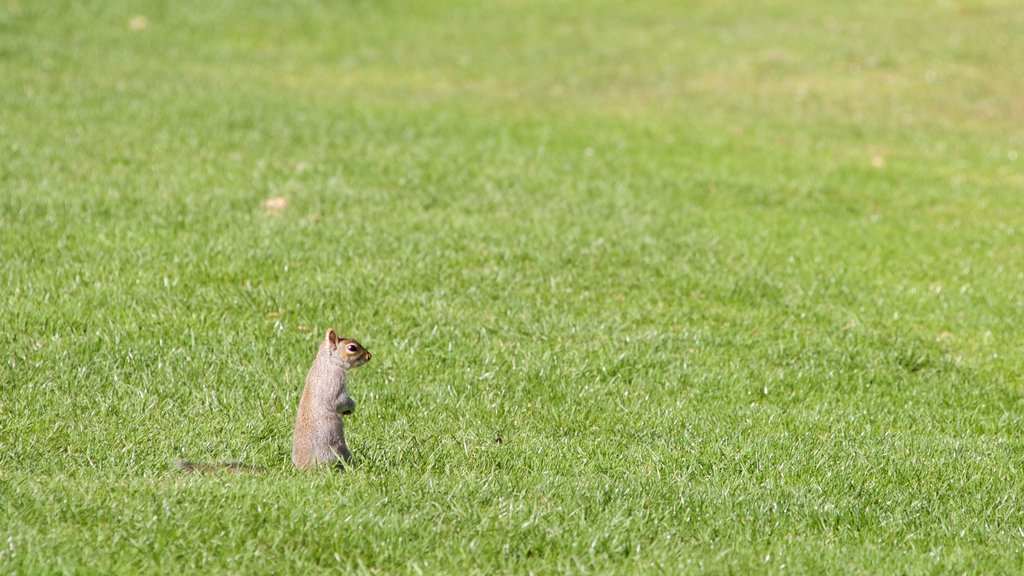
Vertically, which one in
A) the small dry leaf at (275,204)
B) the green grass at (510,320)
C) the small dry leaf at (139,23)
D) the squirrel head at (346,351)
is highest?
the small dry leaf at (139,23)

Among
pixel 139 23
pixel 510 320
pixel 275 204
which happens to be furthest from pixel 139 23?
pixel 510 320

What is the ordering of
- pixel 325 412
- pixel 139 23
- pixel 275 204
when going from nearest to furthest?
pixel 325 412 → pixel 275 204 → pixel 139 23

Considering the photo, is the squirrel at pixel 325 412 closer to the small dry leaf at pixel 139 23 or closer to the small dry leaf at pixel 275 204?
the small dry leaf at pixel 275 204

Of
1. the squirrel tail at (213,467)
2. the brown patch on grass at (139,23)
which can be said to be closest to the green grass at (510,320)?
Result: the squirrel tail at (213,467)

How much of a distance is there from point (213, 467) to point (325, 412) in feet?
2.57

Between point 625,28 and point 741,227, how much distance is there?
52.7 feet

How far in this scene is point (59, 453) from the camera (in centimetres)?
729

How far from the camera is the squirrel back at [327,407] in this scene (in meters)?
6.99

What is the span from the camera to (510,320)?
1044cm

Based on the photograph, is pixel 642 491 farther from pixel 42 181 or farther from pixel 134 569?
pixel 42 181

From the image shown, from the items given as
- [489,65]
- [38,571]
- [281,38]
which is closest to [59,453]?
[38,571]

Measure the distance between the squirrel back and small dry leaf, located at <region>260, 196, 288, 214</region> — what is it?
6361 millimetres

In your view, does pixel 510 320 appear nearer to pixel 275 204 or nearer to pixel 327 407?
pixel 327 407

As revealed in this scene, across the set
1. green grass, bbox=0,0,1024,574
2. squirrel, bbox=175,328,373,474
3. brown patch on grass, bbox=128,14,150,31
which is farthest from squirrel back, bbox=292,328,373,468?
brown patch on grass, bbox=128,14,150,31
